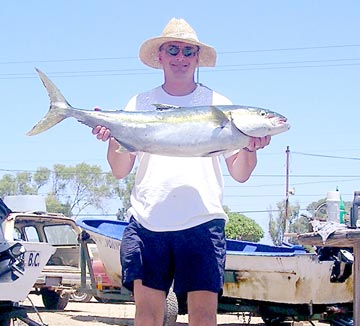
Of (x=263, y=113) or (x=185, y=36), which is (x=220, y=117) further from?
(x=185, y=36)

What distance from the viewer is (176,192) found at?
375cm

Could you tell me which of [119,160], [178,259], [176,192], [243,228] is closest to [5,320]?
[119,160]

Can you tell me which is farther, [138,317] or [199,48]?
[199,48]

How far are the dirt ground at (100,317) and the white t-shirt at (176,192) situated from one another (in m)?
5.61

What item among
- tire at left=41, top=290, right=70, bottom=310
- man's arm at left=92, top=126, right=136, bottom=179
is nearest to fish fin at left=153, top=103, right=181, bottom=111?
man's arm at left=92, top=126, right=136, bottom=179

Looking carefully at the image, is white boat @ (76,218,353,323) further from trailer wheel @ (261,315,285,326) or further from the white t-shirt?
the white t-shirt

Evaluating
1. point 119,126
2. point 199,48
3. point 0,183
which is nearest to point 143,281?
point 119,126

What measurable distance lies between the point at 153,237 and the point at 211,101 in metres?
0.85

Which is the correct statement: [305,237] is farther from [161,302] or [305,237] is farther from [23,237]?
[23,237]

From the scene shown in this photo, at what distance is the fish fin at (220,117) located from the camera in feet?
11.8

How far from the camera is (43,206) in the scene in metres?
13.4

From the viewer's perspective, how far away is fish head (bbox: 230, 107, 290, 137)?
143 inches

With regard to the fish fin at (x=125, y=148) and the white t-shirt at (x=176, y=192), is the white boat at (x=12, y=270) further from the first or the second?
the fish fin at (x=125, y=148)

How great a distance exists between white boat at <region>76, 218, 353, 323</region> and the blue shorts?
356 centimetres
